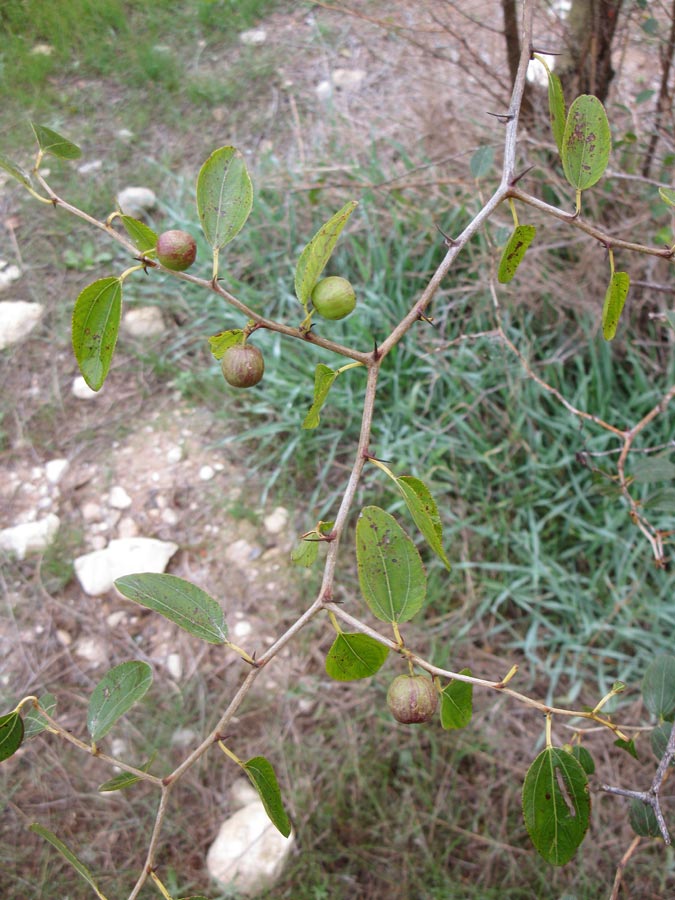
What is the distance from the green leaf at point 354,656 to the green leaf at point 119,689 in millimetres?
203

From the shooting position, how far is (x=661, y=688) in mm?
895

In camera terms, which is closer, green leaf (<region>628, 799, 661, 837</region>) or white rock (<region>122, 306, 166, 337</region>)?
green leaf (<region>628, 799, 661, 837</region>)

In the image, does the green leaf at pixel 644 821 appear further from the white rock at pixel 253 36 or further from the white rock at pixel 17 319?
the white rock at pixel 253 36

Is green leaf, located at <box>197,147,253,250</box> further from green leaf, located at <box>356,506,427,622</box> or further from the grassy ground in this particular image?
the grassy ground

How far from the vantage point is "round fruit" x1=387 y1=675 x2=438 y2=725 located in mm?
603

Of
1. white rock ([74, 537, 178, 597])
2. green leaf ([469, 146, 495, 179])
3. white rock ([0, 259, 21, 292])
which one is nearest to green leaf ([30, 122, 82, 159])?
green leaf ([469, 146, 495, 179])

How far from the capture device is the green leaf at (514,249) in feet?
2.47

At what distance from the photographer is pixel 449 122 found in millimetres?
2275

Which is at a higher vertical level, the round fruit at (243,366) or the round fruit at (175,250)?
the round fruit at (175,250)

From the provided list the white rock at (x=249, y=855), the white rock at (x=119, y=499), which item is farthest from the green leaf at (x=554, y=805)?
the white rock at (x=119, y=499)

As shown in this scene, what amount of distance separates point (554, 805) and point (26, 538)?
1.55 m

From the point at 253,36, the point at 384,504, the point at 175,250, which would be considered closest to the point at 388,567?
the point at 175,250

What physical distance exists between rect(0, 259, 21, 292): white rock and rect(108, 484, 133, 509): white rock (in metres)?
0.83

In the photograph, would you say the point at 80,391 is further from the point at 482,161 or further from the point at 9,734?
the point at 9,734
